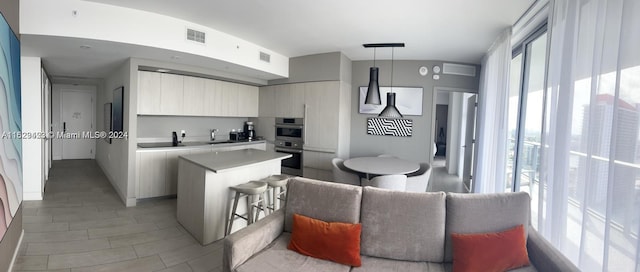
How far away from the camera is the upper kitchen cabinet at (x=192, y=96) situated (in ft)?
13.7

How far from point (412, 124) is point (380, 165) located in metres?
1.63

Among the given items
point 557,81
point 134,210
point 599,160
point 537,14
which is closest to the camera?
point 599,160

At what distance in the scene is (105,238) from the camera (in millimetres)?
2846

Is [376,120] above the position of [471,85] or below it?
below

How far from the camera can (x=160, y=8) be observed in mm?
3014

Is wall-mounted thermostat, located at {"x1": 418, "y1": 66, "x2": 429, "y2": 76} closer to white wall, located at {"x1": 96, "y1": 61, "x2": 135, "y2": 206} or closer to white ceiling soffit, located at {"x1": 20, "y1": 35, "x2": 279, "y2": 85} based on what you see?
white ceiling soffit, located at {"x1": 20, "y1": 35, "x2": 279, "y2": 85}

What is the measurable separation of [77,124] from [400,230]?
9.09 m

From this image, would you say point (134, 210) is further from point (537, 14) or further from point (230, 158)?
point (537, 14)

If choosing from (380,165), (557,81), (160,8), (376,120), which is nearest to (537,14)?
(557,81)

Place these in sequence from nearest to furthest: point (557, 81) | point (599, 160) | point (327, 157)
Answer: point (599, 160) < point (557, 81) < point (327, 157)

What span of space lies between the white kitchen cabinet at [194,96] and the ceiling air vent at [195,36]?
129 cm

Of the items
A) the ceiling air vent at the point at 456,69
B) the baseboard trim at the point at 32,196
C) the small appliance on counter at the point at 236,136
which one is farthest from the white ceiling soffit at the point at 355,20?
the baseboard trim at the point at 32,196

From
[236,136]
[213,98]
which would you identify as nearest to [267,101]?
[236,136]

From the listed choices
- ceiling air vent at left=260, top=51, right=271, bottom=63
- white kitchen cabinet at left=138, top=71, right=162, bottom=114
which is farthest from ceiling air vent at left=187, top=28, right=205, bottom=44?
white kitchen cabinet at left=138, top=71, right=162, bottom=114
